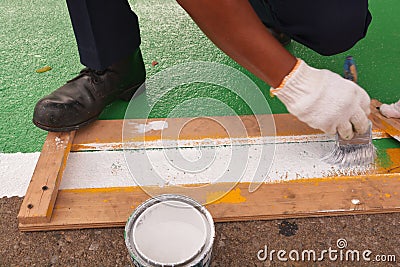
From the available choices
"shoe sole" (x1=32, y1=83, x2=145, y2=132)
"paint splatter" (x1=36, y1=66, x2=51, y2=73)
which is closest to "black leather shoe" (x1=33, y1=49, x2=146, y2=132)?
"shoe sole" (x1=32, y1=83, x2=145, y2=132)

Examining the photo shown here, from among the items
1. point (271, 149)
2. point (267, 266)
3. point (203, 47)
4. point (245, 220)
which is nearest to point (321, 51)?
point (271, 149)

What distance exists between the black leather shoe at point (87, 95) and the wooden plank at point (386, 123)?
3.27 ft

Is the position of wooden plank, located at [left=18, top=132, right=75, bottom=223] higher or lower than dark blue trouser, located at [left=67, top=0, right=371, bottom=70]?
lower

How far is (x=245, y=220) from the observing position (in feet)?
5.22

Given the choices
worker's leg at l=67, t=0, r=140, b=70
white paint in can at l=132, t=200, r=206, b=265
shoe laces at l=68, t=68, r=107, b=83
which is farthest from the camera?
shoe laces at l=68, t=68, r=107, b=83

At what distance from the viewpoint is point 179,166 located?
1.76 m

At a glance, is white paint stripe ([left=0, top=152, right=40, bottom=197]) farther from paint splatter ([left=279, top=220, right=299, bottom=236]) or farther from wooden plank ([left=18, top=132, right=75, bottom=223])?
paint splatter ([left=279, top=220, right=299, bottom=236])

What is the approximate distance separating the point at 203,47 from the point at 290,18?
63 cm

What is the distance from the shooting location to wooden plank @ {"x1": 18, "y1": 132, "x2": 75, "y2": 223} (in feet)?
5.10

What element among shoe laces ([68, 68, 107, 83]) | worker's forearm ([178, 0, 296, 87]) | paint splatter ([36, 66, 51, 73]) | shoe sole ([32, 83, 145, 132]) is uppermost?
worker's forearm ([178, 0, 296, 87])

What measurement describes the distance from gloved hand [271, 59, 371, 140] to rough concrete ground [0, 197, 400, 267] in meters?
0.35

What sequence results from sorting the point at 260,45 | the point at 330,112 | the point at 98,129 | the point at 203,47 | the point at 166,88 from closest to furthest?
the point at 260,45, the point at 330,112, the point at 98,129, the point at 166,88, the point at 203,47

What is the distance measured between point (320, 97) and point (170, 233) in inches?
23.6

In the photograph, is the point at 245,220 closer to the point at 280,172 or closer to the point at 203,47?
the point at 280,172
